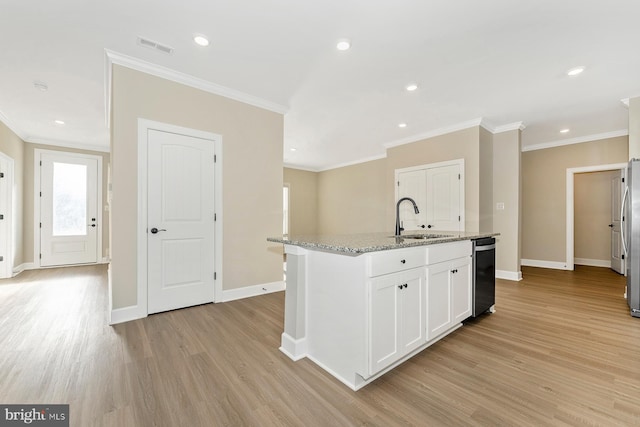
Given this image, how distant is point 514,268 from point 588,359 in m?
2.86

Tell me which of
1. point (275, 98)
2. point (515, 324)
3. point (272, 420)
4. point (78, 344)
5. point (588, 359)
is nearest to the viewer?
point (272, 420)

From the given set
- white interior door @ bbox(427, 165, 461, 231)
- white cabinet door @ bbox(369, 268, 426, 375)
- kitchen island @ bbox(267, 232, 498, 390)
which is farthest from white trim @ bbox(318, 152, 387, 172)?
white cabinet door @ bbox(369, 268, 426, 375)

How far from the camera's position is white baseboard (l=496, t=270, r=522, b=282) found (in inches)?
180

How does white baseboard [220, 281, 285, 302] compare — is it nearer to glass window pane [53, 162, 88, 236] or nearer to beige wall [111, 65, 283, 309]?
beige wall [111, 65, 283, 309]

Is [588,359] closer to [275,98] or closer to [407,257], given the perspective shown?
[407,257]

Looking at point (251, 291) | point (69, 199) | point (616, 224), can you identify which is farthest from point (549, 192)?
point (69, 199)

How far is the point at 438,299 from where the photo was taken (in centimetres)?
220

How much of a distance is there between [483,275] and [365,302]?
6.06 feet

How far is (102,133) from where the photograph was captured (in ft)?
16.8

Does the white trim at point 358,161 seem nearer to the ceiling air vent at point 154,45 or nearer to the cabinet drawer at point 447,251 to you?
the cabinet drawer at point 447,251

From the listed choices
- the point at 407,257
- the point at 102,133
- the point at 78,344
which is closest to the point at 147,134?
the point at 78,344

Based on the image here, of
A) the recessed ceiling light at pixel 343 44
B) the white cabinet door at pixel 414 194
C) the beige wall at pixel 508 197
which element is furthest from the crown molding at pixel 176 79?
the beige wall at pixel 508 197

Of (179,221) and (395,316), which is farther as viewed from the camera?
(179,221)

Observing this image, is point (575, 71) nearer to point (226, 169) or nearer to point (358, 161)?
point (226, 169)
